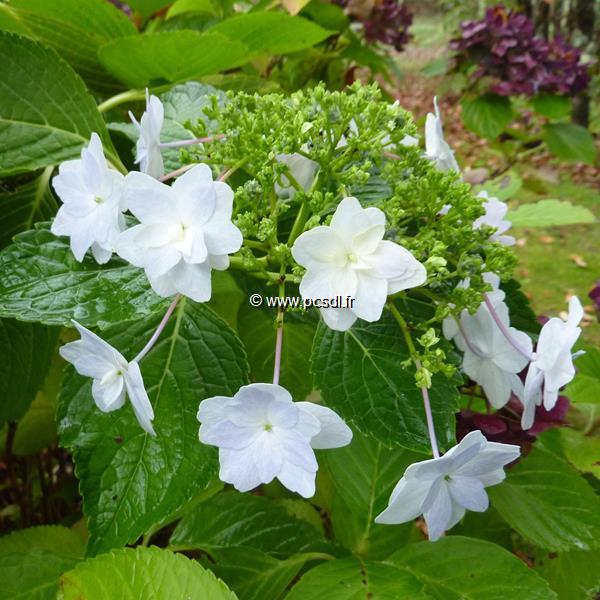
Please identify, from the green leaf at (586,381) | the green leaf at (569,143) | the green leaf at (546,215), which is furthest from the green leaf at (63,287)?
the green leaf at (569,143)

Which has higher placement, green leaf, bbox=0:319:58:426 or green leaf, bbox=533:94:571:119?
green leaf, bbox=0:319:58:426

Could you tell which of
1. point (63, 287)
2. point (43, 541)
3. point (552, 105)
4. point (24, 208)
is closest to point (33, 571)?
point (43, 541)

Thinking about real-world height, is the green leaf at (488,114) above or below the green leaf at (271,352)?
below

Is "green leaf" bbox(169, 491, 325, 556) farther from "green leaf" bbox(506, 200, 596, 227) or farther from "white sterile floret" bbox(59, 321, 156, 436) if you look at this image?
"green leaf" bbox(506, 200, 596, 227)

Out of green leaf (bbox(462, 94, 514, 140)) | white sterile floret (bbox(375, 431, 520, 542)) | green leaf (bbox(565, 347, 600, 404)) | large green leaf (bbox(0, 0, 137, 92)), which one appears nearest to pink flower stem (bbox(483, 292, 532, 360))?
white sterile floret (bbox(375, 431, 520, 542))

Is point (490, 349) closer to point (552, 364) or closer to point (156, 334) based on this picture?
point (552, 364)

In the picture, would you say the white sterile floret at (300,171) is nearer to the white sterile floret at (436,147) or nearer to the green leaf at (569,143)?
the white sterile floret at (436,147)

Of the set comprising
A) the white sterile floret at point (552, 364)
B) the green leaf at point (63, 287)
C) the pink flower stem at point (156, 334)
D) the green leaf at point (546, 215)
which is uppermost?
the green leaf at point (63, 287)
